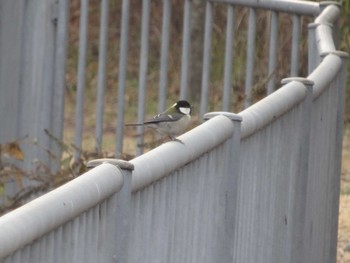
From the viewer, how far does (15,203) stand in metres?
7.80

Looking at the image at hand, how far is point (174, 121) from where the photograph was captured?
6242 mm

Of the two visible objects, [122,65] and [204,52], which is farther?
[122,65]

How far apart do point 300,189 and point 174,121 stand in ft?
2.29

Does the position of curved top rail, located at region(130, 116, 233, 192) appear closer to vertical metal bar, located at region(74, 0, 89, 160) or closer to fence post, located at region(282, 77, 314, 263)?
fence post, located at region(282, 77, 314, 263)

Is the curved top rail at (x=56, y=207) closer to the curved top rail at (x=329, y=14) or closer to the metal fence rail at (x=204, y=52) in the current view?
the curved top rail at (x=329, y=14)

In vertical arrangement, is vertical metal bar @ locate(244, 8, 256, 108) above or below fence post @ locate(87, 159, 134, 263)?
below

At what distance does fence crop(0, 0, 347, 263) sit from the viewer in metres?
3.11

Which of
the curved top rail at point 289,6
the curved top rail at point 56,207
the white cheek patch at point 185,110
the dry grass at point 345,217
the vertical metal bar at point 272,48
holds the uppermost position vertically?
the curved top rail at point 56,207

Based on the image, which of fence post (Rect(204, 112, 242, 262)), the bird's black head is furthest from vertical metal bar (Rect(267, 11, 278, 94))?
fence post (Rect(204, 112, 242, 262))

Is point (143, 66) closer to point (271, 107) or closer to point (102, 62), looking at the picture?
point (102, 62)

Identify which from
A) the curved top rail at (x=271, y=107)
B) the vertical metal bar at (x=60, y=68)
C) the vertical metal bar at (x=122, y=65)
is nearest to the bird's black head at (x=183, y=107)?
the curved top rail at (x=271, y=107)

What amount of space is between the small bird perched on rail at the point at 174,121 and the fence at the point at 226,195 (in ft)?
1.85

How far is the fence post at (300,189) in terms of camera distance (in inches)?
228

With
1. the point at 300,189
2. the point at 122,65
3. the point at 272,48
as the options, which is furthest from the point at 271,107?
the point at 122,65
